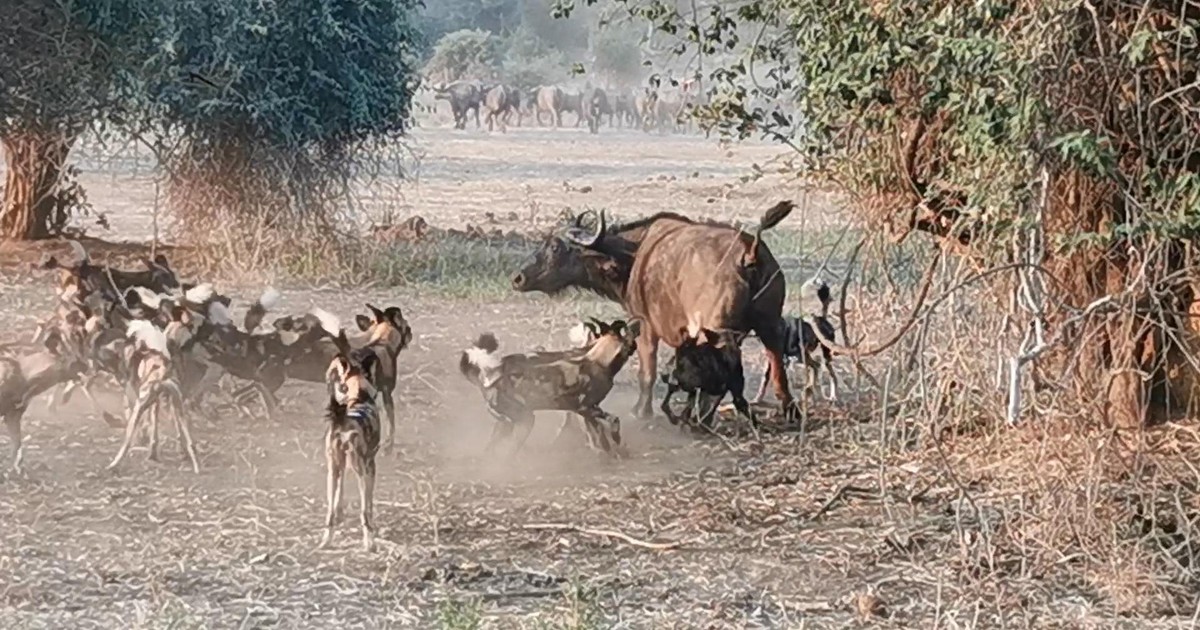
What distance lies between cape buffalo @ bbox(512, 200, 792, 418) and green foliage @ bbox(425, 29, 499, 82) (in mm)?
50085

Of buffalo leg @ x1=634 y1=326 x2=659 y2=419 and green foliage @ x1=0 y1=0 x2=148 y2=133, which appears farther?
green foliage @ x1=0 y1=0 x2=148 y2=133

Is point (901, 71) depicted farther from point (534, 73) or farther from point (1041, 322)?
point (534, 73)

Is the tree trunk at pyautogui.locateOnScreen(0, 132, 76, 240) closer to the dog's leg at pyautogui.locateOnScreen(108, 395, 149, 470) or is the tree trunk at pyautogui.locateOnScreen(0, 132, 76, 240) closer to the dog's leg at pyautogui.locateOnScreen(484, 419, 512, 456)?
the dog's leg at pyautogui.locateOnScreen(108, 395, 149, 470)

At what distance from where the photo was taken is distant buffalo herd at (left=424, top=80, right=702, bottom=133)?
169 feet

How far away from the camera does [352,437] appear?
7.70 meters

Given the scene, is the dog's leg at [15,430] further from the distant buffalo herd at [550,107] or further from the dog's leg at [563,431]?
the distant buffalo herd at [550,107]

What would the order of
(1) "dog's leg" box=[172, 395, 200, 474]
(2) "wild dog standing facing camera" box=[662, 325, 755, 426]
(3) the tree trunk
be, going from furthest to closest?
(3) the tree trunk < (2) "wild dog standing facing camera" box=[662, 325, 755, 426] < (1) "dog's leg" box=[172, 395, 200, 474]

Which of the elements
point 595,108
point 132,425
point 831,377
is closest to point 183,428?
point 132,425

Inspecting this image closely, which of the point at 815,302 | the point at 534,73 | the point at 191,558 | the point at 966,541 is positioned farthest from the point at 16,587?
the point at 534,73

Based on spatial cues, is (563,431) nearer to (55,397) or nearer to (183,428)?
(183,428)

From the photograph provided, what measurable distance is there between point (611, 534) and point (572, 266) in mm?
3902

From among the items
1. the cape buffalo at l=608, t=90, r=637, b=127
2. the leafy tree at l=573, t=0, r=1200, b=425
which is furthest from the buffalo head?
the cape buffalo at l=608, t=90, r=637, b=127

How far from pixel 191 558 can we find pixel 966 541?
3134 millimetres

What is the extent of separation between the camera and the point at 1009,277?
8.05 metres
